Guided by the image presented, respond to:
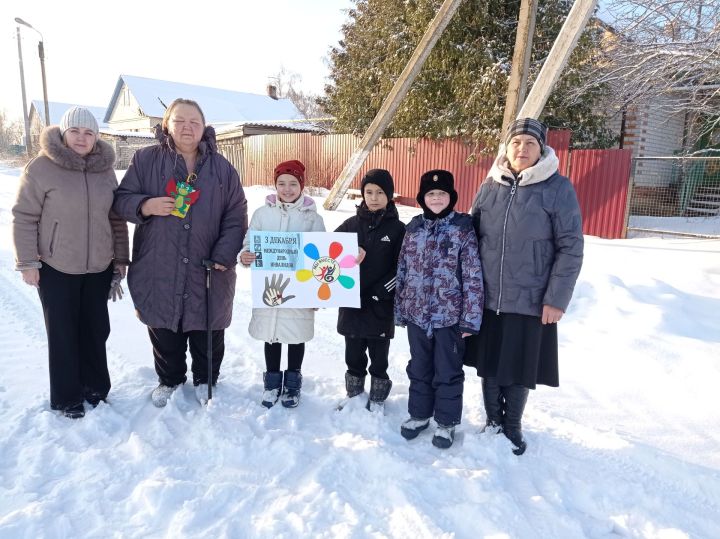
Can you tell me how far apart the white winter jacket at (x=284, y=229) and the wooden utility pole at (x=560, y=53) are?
509 cm

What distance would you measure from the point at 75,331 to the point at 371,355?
2.04m

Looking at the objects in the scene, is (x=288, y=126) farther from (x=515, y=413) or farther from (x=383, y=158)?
(x=515, y=413)

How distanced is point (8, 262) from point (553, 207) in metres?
8.16

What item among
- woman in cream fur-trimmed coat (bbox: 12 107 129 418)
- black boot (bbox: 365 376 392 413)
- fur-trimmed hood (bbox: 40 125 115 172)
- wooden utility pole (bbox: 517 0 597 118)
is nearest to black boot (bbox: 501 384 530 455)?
black boot (bbox: 365 376 392 413)

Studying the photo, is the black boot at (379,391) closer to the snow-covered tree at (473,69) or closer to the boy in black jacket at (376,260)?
the boy in black jacket at (376,260)

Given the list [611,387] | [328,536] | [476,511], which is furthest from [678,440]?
[328,536]

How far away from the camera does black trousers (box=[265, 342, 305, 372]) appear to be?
3629mm

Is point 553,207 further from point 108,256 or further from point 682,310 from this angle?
point 682,310

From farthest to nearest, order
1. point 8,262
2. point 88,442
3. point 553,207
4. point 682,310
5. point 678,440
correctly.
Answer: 1. point 8,262
2. point 682,310
3. point 678,440
4. point 88,442
5. point 553,207

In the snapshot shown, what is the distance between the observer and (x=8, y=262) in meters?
7.67

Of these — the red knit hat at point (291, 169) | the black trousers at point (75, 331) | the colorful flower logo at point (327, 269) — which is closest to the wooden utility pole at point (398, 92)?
the red knit hat at point (291, 169)

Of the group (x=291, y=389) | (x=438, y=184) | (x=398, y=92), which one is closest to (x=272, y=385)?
(x=291, y=389)

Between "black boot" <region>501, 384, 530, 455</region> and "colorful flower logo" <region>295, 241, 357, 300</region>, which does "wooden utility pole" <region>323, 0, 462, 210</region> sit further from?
"black boot" <region>501, 384, 530, 455</region>

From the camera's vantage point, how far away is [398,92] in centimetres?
973
